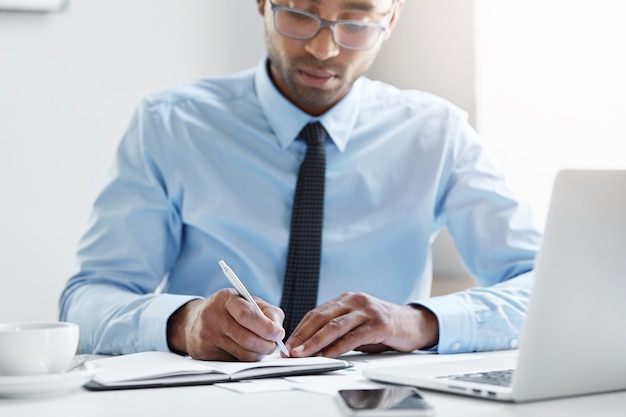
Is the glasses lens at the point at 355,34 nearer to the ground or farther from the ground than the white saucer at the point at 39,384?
farther from the ground

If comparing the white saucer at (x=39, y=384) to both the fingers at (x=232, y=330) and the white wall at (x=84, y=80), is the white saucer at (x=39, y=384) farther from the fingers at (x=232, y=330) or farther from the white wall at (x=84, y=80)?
the white wall at (x=84, y=80)

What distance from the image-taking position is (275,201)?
2057mm

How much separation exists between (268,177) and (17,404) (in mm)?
1067

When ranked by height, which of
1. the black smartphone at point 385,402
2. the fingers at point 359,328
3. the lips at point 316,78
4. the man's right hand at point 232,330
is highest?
the lips at point 316,78

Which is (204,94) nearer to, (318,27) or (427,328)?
(318,27)

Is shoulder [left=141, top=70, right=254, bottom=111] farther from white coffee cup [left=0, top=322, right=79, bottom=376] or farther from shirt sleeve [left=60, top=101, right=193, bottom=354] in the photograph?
white coffee cup [left=0, top=322, right=79, bottom=376]

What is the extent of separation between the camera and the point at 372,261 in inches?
82.0

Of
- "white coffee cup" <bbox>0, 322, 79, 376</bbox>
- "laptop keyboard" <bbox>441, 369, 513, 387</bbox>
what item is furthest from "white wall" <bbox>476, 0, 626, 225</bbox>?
"white coffee cup" <bbox>0, 322, 79, 376</bbox>

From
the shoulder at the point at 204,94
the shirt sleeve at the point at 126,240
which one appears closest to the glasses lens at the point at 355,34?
the shoulder at the point at 204,94

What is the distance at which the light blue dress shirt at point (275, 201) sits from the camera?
203 cm

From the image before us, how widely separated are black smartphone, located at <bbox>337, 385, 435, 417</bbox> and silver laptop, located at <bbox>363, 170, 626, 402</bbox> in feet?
0.31

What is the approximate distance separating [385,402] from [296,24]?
1.18m

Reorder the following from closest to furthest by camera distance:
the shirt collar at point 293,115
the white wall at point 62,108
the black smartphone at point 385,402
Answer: the black smartphone at point 385,402 → the shirt collar at point 293,115 → the white wall at point 62,108

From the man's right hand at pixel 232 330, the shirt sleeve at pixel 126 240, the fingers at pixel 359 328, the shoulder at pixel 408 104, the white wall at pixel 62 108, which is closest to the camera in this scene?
the man's right hand at pixel 232 330
